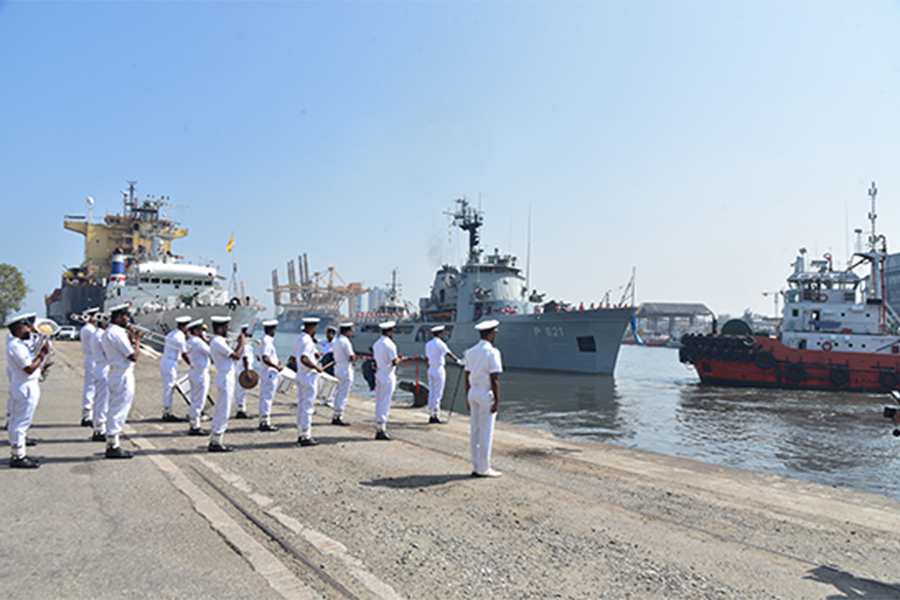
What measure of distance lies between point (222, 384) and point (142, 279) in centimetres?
2833

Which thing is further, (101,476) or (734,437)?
(734,437)

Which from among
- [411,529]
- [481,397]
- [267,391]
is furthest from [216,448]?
[411,529]

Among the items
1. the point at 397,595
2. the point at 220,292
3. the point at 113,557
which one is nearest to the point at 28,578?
the point at 113,557

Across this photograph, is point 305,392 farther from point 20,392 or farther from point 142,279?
point 142,279

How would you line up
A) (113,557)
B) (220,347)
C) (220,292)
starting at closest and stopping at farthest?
(113,557)
(220,347)
(220,292)

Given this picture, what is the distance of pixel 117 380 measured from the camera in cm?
638

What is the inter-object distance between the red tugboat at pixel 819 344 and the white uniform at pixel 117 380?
27219 mm

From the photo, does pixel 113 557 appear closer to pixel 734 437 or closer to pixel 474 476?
pixel 474 476

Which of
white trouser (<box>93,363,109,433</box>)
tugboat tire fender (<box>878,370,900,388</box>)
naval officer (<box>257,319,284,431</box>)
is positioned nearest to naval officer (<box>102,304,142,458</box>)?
white trouser (<box>93,363,109,433</box>)

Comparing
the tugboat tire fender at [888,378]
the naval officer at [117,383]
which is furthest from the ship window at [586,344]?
the naval officer at [117,383]

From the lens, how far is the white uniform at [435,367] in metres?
10.1

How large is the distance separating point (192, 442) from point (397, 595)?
5.51 metres

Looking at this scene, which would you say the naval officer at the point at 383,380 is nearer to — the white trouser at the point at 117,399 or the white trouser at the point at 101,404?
the white trouser at the point at 117,399

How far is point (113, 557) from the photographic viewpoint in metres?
3.49
